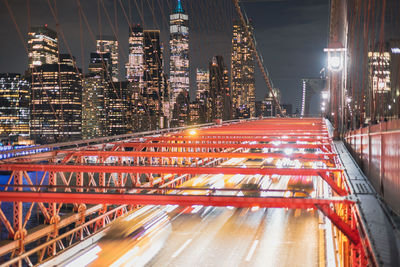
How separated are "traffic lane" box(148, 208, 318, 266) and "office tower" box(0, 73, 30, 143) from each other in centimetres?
6734

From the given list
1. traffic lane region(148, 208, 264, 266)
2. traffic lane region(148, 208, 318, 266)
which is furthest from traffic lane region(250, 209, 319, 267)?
traffic lane region(148, 208, 264, 266)

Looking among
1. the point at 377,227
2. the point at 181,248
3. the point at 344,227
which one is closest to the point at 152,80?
the point at 181,248

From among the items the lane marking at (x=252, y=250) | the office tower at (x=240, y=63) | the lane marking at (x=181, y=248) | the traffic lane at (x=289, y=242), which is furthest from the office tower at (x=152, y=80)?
the office tower at (x=240, y=63)

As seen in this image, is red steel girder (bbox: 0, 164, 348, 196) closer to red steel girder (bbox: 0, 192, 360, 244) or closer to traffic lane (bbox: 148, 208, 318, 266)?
red steel girder (bbox: 0, 192, 360, 244)

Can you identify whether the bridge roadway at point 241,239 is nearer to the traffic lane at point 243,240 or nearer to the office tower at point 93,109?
the traffic lane at point 243,240

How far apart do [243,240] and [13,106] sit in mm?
78239

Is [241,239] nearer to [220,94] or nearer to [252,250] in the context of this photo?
[252,250]

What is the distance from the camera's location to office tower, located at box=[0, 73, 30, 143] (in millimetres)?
81000

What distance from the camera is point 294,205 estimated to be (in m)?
6.91

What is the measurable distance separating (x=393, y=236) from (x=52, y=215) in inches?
390

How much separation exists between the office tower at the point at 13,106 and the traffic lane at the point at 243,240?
67.3 m

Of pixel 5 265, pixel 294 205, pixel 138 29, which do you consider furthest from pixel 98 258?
pixel 138 29

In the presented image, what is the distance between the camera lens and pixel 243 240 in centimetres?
1417

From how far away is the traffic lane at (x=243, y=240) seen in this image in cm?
1182
